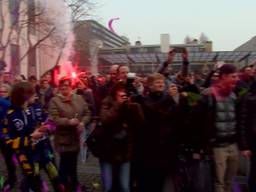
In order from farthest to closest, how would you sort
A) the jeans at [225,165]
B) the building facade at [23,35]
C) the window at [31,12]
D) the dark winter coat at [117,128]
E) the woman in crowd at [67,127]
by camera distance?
1. the building facade at [23,35]
2. the window at [31,12]
3. the woman in crowd at [67,127]
4. the jeans at [225,165]
5. the dark winter coat at [117,128]

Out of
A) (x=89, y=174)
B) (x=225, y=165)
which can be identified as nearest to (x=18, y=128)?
(x=225, y=165)

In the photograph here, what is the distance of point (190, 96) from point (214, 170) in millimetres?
1192

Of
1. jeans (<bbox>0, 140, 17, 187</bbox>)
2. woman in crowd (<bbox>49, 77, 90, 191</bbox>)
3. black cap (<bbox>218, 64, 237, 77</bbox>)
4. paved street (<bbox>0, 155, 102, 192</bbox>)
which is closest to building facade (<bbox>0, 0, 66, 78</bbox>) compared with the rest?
paved street (<bbox>0, 155, 102, 192</bbox>)

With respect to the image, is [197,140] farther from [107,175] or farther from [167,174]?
[107,175]

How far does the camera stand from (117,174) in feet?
17.4

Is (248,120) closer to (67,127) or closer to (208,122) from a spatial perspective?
(208,122)

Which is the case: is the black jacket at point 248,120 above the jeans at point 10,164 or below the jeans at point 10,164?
above

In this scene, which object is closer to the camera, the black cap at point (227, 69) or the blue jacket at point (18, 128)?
the blue jacket at point (18, 128)

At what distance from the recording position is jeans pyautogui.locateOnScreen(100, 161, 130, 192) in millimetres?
5262

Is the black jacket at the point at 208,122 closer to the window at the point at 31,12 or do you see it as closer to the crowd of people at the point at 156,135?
the crowd of people at the point at 156,135

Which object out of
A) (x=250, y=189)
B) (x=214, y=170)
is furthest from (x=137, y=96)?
(x=250, y=189)

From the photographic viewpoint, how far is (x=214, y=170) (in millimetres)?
5336

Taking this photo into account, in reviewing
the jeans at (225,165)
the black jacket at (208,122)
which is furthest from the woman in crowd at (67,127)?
the jeans at (225,165)

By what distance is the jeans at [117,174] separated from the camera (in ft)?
17.3
